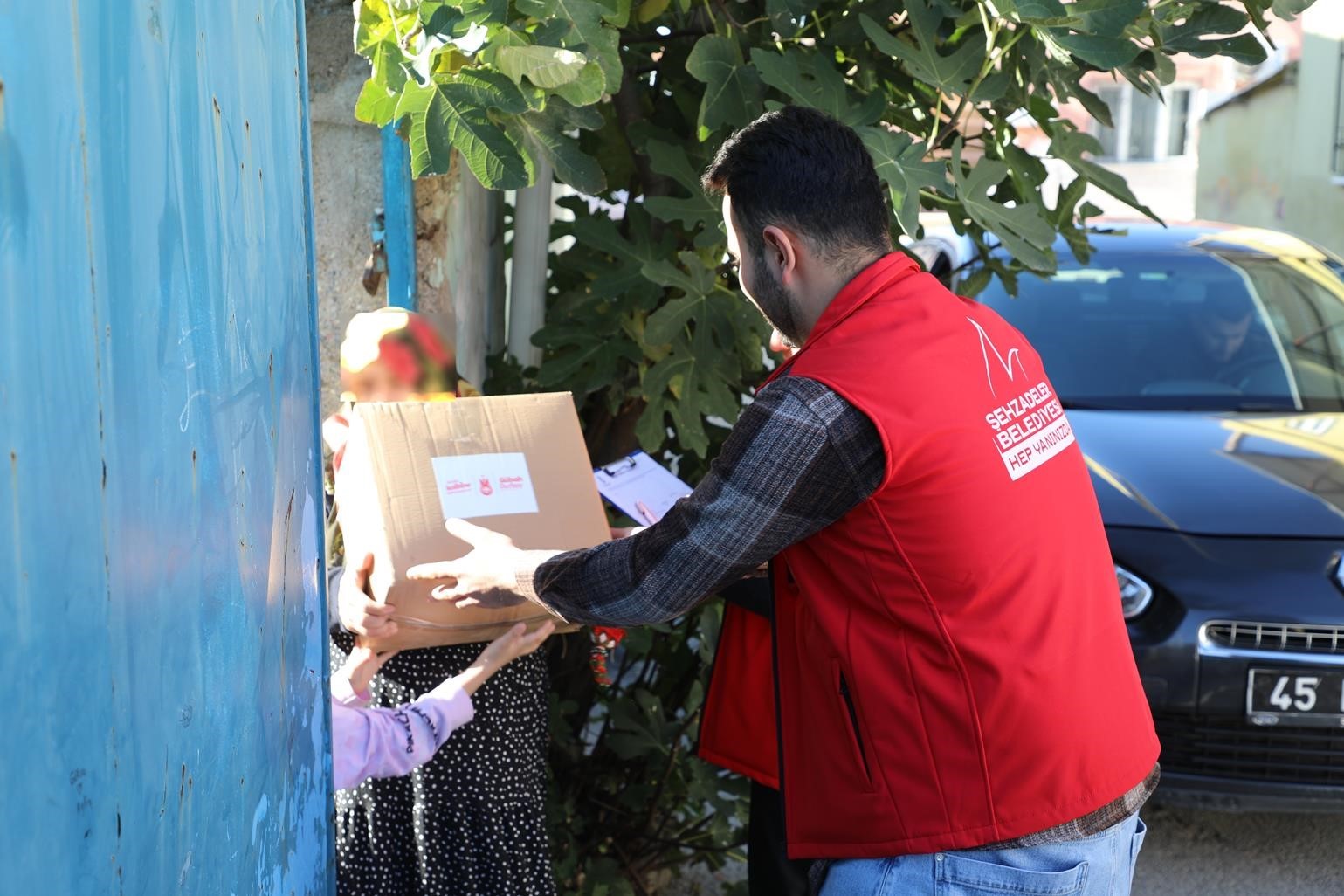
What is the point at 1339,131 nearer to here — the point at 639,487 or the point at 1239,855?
the point at 1239,855

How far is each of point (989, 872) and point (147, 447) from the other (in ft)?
3.85

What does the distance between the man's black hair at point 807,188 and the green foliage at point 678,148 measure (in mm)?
471

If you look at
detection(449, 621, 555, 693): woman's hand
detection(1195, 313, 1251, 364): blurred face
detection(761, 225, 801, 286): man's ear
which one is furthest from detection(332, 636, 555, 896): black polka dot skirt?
detection(1195, 313, 1251, 364): blurred face

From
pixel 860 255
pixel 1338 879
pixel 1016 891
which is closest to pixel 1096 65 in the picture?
pixel 860 255

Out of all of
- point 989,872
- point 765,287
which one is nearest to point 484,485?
point 765,287

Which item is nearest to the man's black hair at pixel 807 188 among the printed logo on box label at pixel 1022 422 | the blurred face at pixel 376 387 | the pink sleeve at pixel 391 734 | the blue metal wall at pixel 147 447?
the printed logo on box label at pixel 1022 422

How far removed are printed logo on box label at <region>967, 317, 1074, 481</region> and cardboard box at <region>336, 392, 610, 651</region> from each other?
2.33ft

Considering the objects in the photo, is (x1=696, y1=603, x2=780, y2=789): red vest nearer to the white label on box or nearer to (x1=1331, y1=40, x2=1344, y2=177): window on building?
the white label on box

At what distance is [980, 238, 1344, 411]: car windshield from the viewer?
191 inches

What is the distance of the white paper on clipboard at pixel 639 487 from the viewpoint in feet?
7.75

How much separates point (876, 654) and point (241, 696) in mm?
793

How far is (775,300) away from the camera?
185cm

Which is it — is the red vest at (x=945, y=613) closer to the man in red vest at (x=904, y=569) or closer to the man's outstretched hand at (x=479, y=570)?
the man in red vest at (x=904, y=569)

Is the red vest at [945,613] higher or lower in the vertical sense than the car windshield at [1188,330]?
higher
